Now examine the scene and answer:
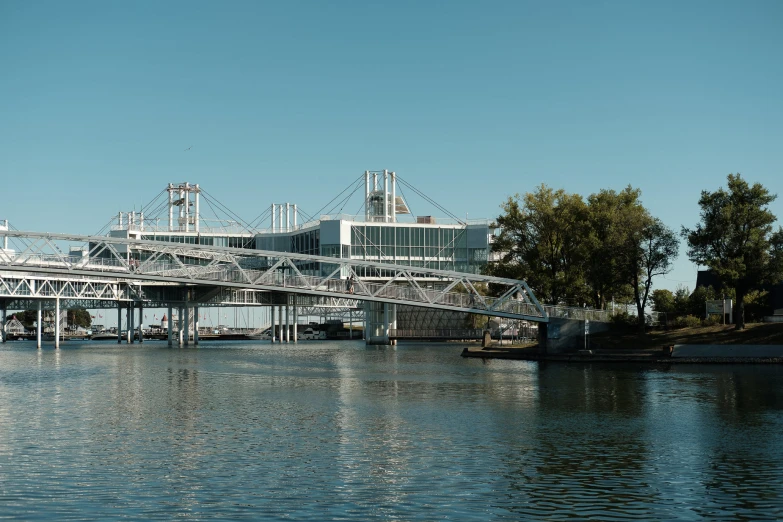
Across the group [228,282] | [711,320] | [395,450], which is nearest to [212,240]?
[228,282]

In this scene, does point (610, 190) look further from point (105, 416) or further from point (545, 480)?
point (545, 480)

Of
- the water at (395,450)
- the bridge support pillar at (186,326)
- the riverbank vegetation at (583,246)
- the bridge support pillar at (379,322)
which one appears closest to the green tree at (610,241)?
the riverbank vegetation at (583,246)

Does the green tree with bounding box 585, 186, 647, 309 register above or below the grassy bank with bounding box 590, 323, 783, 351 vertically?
above

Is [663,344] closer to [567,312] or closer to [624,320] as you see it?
[567,312]

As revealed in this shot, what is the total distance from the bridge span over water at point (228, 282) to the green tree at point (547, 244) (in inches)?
120

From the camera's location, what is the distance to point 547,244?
93438 mm

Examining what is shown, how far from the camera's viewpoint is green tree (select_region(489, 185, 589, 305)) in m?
89.9

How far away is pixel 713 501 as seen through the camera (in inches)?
800

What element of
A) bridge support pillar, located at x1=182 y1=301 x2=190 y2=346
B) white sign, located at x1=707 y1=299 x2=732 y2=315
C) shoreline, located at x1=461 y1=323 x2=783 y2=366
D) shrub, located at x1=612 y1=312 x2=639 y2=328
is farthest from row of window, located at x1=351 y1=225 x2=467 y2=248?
white sign, located at x1=707 y1=299 x2=732 y2=315

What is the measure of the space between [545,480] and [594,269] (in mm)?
62262

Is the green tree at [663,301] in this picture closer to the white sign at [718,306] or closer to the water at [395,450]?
the white sign at [718,306]

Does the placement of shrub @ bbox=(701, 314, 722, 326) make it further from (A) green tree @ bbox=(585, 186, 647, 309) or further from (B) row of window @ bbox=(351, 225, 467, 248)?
Result: (B) row of window @ bbox=(351, 225, 467, 248)

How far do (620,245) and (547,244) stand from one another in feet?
45.3

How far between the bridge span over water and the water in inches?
1277
